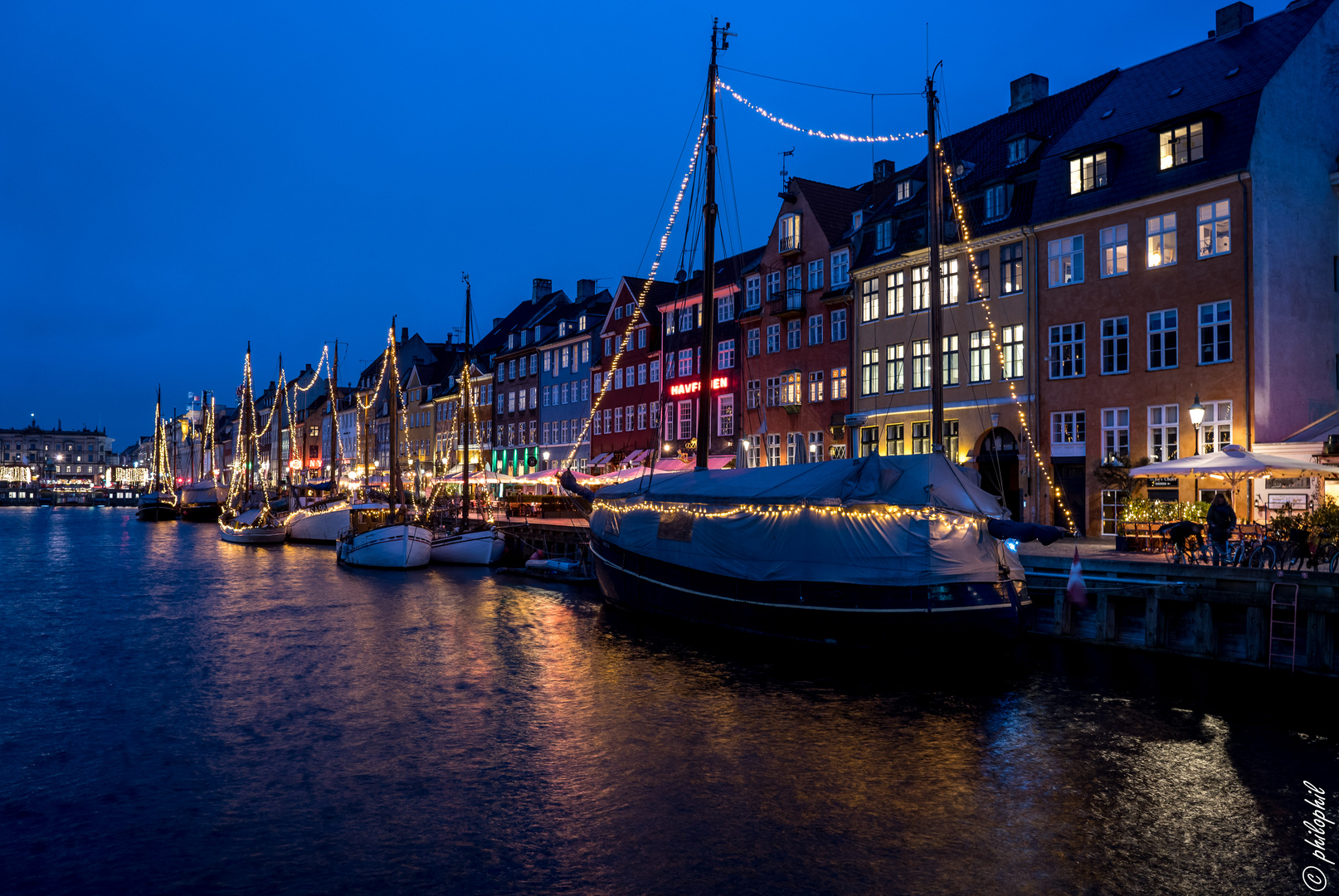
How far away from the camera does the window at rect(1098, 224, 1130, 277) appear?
106 ft

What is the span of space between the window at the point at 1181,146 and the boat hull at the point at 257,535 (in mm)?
57276

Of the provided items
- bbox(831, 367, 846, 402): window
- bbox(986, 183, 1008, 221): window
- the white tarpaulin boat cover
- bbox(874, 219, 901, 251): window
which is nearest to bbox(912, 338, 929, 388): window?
bbox(831, 367, 846, 402): window

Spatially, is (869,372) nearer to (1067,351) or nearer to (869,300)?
(869,300)

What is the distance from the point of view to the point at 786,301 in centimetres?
4784

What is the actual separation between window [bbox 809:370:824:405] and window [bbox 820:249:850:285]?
177 inches

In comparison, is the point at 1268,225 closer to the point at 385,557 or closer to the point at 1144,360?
the point at 1144,360

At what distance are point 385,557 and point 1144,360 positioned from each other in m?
33.2

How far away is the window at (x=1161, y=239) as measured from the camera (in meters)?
30.9

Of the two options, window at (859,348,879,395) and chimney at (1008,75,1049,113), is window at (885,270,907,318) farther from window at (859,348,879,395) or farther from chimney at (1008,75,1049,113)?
chimney at (1008,75,1049,113)

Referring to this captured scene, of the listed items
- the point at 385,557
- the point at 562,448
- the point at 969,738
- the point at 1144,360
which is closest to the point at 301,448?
the point at 562,448

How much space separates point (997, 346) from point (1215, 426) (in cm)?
933

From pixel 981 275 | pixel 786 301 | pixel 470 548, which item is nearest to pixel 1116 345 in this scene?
pixel 981 275

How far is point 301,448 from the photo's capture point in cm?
13900

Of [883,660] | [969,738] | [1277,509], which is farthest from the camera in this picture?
[1277,509]
